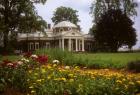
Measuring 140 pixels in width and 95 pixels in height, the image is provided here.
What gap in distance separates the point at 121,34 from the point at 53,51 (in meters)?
45.6

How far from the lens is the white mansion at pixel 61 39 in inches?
3236

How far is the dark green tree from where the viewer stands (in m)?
68.8

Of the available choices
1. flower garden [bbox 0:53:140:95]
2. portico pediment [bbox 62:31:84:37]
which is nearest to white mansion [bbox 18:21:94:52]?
portico pediment [bbox 62:31:84:37]

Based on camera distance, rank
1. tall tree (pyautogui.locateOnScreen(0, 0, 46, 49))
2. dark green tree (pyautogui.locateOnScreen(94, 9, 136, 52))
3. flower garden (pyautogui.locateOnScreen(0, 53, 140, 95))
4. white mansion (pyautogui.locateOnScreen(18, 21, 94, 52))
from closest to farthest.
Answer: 1. flower garden (pyautogui.locateOnScreen(0, 53, 140, 95))
2. tall tree (pyautogui.locateOnScreen(0, 0, 46, 49))
3. dark green tree (pyautogui.locateOnScreen(94, 9, 136, 52))
4. white mansion (pyautogui.locateOnScreen(18, 21, 94, 52))

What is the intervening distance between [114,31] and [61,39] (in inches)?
684

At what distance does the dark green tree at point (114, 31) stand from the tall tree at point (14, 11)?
50.5 feet

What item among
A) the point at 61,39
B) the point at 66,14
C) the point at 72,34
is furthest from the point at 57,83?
the point at 66,14

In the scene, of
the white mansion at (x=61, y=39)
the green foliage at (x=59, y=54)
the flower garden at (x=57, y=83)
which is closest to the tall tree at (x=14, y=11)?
the white mansion at (x=61, y=39)

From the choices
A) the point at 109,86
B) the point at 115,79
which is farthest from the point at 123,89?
the point at 115,79

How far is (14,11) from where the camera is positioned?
5781 centimetres

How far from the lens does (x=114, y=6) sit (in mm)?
72500

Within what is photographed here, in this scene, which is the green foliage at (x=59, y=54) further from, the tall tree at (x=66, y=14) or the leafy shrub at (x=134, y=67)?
the tall tree at (x=66, y=14)

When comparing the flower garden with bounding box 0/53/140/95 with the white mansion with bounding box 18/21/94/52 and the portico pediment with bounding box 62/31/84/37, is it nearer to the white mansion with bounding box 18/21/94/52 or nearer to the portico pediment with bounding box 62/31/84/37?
the white mansion with bounding box 18/21/94/52

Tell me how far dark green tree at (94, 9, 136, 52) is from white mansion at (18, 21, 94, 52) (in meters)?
12.0
